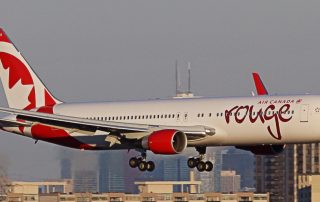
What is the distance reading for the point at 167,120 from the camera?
287 ft

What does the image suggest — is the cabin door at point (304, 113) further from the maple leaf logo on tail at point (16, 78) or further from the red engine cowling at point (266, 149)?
the maple leaf logo on tail at point (16, 78)

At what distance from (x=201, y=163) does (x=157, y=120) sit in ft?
13.3

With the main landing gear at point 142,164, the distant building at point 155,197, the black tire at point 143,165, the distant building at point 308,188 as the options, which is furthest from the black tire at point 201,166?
the distant building at point 155,197

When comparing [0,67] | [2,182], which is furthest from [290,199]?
[0,67]

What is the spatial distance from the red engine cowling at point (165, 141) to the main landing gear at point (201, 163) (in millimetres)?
3201

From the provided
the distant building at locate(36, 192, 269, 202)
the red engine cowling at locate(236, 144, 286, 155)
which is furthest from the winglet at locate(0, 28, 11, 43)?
the distant building at locate(36, 192, 269, 202)

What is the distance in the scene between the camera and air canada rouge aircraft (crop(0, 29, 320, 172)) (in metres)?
83.1

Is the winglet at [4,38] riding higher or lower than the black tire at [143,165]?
higher

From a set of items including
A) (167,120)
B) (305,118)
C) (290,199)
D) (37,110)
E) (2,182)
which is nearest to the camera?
(305,118)

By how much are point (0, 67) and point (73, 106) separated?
7.07 metres

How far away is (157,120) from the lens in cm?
8819

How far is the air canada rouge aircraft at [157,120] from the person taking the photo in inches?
3273

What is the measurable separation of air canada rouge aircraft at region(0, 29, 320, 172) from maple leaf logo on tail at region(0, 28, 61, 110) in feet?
0.23

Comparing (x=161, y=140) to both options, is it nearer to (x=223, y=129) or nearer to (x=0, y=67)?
(x=223, y=129)
